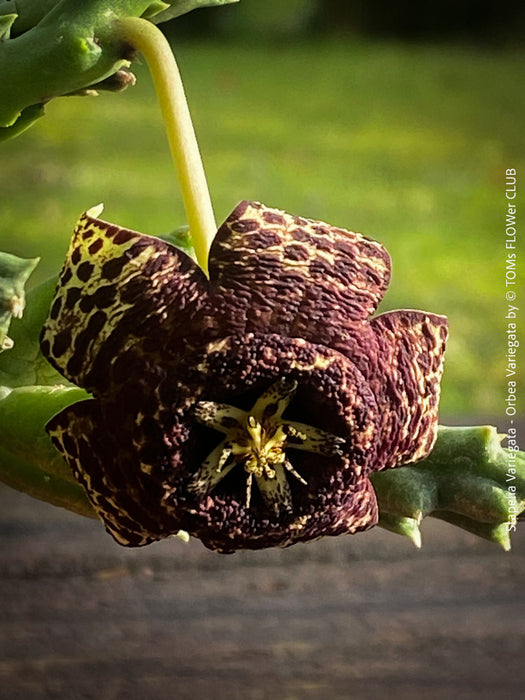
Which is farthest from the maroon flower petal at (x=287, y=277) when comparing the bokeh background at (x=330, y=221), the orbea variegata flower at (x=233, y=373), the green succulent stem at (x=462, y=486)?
the bokeh background at (x=330, y=221)

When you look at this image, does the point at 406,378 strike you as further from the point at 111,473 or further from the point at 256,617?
the point at 256,617

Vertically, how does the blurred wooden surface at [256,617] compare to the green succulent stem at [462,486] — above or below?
below

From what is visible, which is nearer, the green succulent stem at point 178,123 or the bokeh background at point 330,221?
the green succulent stem at point 178,123

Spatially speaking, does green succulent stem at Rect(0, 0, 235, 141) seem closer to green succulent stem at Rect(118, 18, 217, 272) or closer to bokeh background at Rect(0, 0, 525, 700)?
green succulent stem at Rect(118, 18, 217, 272)

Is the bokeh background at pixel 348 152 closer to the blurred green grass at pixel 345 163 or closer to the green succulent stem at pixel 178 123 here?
the blurred green grass at pixel 345 163

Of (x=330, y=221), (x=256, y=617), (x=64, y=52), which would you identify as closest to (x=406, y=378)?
(x=64, y=52)
